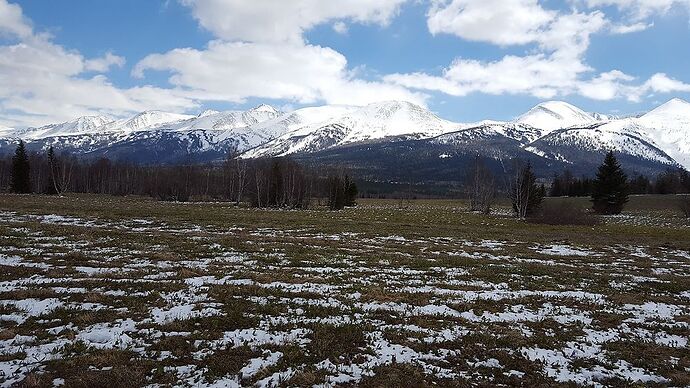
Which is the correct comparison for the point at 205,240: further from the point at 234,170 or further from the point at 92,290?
the point at 234,170

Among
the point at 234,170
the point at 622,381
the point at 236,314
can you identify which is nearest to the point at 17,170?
the point at 234,170

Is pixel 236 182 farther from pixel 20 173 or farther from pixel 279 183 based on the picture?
pixel 20 173

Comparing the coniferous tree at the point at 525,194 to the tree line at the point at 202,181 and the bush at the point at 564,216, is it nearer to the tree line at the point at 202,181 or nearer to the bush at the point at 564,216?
the bush at the point at 564,216

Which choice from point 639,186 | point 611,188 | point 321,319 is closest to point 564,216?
point 611,188

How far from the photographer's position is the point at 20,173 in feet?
288

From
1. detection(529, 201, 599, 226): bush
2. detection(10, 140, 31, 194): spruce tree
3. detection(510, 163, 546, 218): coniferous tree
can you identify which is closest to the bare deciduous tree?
detection(510, 163, 546, 218): coniferous tree

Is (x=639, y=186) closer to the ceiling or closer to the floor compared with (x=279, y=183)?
closer to the ceiling

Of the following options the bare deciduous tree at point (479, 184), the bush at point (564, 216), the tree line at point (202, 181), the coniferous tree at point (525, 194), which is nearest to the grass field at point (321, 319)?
the bush at point (564, 216)

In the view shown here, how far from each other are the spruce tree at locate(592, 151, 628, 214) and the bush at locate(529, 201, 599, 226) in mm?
24109

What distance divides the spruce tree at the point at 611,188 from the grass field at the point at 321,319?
61460 mm

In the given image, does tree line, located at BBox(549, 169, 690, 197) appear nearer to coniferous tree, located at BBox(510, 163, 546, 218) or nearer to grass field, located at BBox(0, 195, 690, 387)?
coniferous tree, located at BBox(510, 163, 546, 218)

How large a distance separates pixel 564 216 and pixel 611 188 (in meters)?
28.3

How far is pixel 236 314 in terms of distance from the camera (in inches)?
432

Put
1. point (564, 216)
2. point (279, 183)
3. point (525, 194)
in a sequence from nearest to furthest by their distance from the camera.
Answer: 1. point (564, 216)
2. point (525, 194)
3. point (279, 183)
